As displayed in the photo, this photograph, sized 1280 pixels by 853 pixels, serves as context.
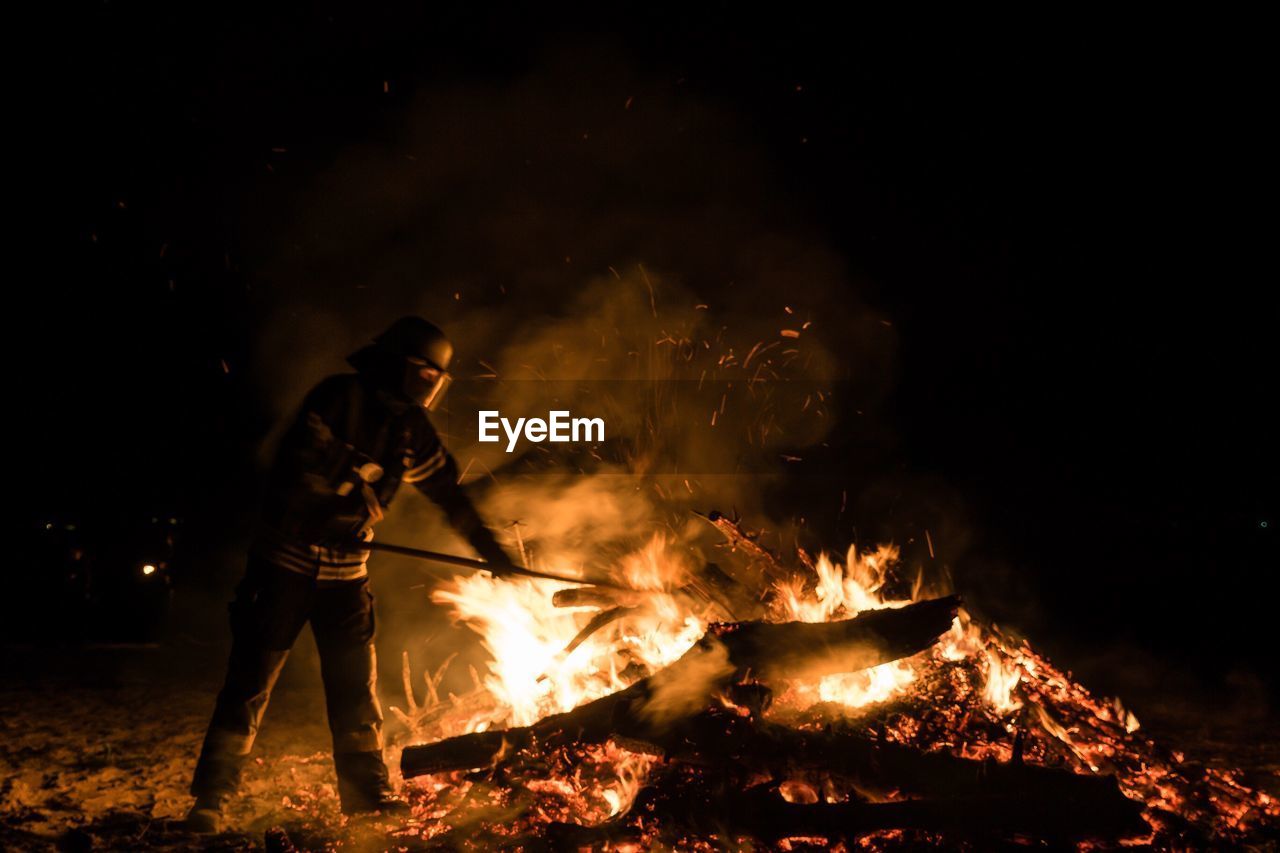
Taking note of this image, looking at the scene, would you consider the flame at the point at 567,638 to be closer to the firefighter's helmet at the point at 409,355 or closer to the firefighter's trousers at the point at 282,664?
the firefighter's trousers at the point at 282,664

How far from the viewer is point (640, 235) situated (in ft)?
26.3

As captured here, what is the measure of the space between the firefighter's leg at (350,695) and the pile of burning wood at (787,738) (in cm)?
20

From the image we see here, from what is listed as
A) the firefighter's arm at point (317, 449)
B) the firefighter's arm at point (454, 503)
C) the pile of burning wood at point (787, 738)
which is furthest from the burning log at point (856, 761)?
the firefighter's arm at point (317, 449)

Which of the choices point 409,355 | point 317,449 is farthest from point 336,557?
point 409,355

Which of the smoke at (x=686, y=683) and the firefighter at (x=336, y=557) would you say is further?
the smoke at (x=686, y=683)

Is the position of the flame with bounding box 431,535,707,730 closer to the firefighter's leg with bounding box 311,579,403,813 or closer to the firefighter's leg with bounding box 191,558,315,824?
the firefighter's leg with bounding box 311,579,403,813

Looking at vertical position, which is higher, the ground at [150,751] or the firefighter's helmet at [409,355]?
the firefighter's helmet at [409,355]

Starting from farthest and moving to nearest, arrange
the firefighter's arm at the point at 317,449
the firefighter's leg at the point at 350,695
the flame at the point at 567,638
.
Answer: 1. the flame at the point at 567,638
2. the firefighter's leg at the point at 350,695
3. the firefighter's arm at the point at 317,449

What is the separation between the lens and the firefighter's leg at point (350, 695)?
3598mm

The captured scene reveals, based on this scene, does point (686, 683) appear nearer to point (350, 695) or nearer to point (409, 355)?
point (350, 695)

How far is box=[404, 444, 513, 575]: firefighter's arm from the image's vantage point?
3.93 m

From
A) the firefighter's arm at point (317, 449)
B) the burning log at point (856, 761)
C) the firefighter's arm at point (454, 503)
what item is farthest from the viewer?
the firefighter's arm at point (454, 503)

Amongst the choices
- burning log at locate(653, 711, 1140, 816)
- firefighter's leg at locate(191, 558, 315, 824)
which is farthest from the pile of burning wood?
firefighter's leg at locate(191, 558, 315, 824)

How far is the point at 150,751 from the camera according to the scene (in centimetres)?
431
